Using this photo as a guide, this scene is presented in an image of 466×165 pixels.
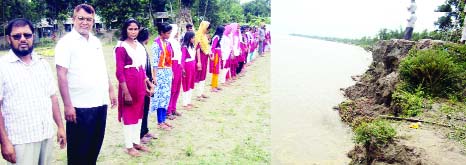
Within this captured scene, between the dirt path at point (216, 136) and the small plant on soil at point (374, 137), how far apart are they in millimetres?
1067

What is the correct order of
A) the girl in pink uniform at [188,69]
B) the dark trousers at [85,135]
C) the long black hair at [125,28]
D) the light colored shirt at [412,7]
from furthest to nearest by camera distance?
the light colored shirt at [412,7] → the girl in pink uniform at [188,69] → the long black hair at [125,28] → the dark trousers at [85,135]

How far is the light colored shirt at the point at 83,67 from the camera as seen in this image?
1.85 metres

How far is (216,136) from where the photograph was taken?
2.56 metres

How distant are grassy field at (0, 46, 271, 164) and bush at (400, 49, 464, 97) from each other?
2.62 m

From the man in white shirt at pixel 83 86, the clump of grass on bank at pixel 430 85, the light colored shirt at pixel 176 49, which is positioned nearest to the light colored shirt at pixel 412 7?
the clump of grass on bank at pixel 430 85

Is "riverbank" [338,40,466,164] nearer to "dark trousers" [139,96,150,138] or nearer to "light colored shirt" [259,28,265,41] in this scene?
"light colored shirt" [259,28,265,41]

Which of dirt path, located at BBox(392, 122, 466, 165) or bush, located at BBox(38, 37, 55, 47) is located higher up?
bush, located at BBox(38, 37, 55, 47)

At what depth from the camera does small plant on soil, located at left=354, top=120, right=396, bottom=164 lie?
3254 mm

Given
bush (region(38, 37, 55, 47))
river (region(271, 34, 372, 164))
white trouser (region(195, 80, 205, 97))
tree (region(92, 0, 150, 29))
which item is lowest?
→ river (region(271, 34, 372, 164))

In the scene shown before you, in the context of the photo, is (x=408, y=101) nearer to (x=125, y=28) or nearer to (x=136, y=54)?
(x=136, y=54)

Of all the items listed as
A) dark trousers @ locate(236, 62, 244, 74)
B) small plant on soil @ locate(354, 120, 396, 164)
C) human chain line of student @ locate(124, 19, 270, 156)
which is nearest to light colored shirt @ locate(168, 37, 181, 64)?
human chain line of student @ locate(124, 19, 270, 156)

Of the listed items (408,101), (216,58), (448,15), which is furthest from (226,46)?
(448,15)

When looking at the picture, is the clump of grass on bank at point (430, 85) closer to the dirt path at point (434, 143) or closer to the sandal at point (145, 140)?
the dirt path at point (434, 143)

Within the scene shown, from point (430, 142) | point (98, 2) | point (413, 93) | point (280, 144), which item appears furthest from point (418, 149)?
point (98, 2)
